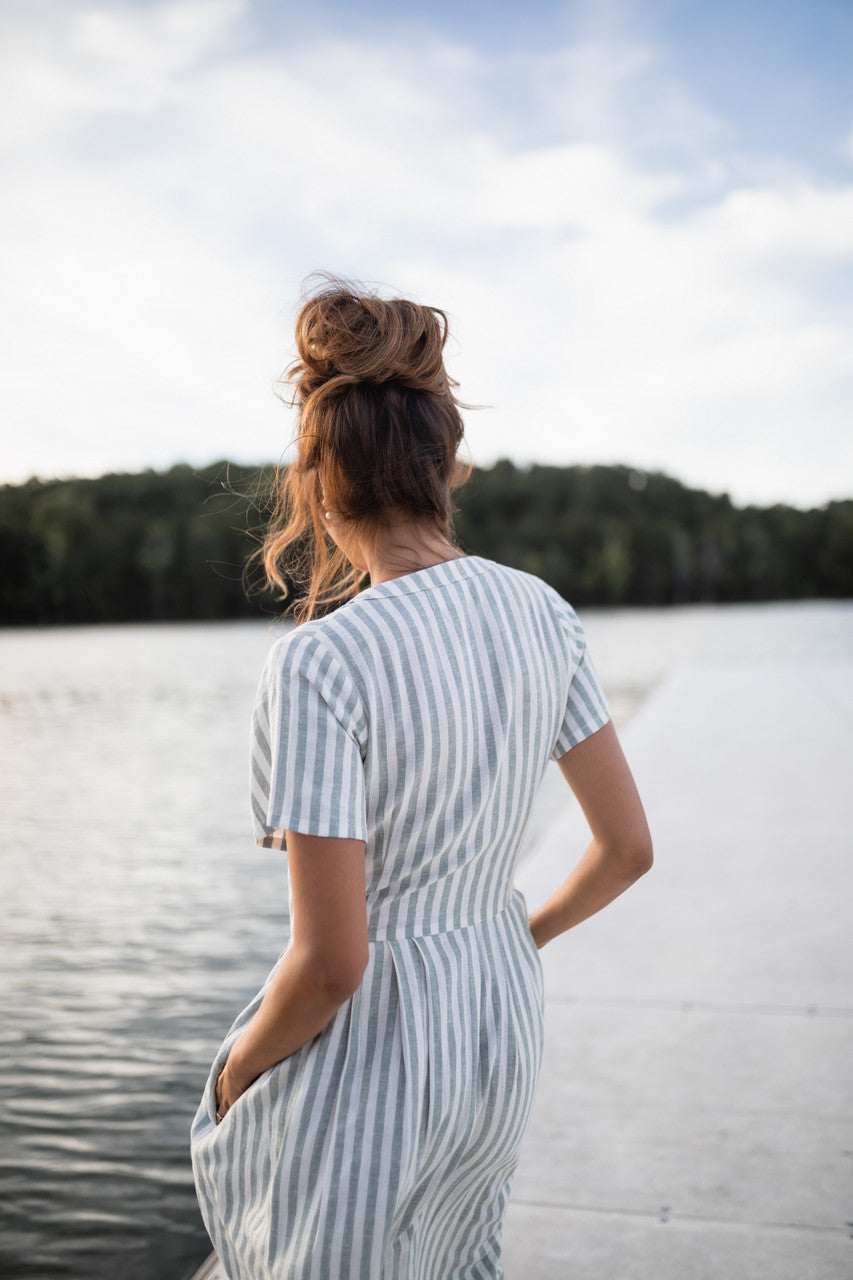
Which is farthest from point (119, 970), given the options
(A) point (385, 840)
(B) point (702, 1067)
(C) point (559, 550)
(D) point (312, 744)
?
(C) point (559, 550)

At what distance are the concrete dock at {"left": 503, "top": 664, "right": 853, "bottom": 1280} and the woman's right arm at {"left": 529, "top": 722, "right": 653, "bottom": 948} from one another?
106 centimetres

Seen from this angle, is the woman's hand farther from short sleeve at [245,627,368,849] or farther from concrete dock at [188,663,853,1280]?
concrete dock at [188,663,853,1280]

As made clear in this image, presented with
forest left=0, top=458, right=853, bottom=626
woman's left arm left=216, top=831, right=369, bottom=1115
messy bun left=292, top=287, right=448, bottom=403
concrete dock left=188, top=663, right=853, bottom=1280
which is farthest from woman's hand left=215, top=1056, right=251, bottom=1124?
forest left=0, top=458, right=853, bottom=626

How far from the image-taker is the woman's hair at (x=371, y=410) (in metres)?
1.06

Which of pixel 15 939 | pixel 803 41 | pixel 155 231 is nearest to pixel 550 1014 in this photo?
pixel 15 939

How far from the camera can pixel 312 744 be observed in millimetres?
947

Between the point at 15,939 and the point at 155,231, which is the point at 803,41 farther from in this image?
the point at 15,939

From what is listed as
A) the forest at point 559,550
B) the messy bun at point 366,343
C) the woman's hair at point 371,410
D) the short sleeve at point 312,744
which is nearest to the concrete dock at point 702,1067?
the short sleeve at point 312,744

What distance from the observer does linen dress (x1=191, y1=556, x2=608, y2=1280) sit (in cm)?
97

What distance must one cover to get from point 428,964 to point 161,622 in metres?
69.7

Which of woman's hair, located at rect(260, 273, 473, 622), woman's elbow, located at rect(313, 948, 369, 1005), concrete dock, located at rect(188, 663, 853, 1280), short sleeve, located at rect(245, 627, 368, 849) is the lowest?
concrete dock, located at rect(188, 663, 853, 1280)

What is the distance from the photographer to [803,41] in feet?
19.3

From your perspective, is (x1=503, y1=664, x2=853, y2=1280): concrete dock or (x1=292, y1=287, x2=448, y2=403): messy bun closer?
(x1=292, y1=287, x2=448, y2=403): messy bun

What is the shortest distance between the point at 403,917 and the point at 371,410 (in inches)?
21.6
